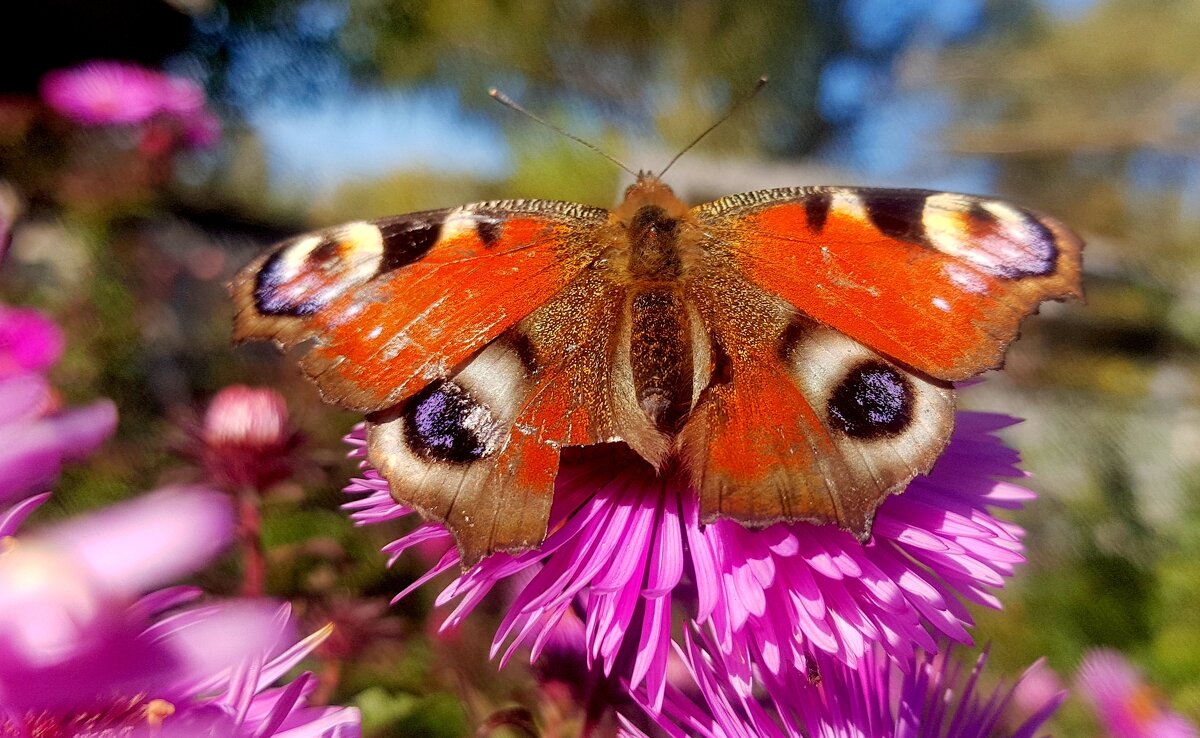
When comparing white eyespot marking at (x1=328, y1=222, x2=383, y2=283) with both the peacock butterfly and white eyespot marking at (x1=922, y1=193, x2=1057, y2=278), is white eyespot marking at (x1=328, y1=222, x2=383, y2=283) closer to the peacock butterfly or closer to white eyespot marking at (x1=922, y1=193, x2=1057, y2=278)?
the peacock butterfly

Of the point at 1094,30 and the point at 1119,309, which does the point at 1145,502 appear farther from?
the point at 1094,30

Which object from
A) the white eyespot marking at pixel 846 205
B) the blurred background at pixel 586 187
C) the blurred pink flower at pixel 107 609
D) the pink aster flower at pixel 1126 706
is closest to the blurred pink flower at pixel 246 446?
the blurred background at pixel 586 187

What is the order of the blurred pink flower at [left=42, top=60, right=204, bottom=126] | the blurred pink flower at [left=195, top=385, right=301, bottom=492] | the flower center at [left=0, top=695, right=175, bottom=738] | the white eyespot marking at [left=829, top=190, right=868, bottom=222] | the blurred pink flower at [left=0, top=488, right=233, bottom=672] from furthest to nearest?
the blurred pink flower at [left=42, top=60, right=204, bottom=126], the blurred pink flower at [left=195, top=385, right=301, bottom=492], the white eyespot marking at [left=829, top=190, right=868, bottom=222], the flower center at [left=0, top=695, right=175, bottom=738], the blurred pink flower at [left=0, top=488, right=233, bottom=672]

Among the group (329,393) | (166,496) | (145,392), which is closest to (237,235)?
(145,392)

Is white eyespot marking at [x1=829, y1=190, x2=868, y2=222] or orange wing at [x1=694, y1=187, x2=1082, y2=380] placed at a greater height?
white eyespot marking at [x1=829, y1=190, x2=868, y2=222]

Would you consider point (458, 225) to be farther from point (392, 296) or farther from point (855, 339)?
point (855, 339)

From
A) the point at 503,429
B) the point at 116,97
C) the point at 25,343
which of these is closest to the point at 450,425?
the point at 503,429

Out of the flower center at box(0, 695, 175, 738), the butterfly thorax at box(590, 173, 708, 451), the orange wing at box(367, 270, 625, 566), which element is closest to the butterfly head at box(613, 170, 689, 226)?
the butterfly thorax at box(590, 173, 708, 451)
